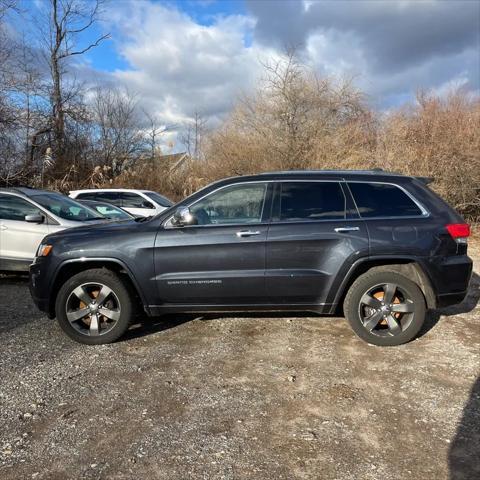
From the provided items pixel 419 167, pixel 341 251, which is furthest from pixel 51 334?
pixel 419 167

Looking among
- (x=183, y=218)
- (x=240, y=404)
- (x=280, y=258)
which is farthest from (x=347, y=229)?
(x=240, y=404)

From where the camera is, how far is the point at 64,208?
26.6 feet

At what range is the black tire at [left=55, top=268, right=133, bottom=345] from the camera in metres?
4.73

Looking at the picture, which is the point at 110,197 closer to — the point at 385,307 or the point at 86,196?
the point at 86,196

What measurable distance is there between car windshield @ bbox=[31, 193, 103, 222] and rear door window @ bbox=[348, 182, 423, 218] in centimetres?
511

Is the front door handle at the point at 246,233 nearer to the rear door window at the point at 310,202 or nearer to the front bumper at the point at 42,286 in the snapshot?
the rear door window at the point at 310,202

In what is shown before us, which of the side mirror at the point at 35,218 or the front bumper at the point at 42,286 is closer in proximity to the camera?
the front bumper at the point at 42,286

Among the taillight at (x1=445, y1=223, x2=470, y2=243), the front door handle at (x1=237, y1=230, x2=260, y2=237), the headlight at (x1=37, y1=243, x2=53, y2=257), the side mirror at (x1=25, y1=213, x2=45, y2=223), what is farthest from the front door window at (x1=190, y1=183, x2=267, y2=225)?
the side mirror at (x1=25, y1=213, x2=45, y2=223)

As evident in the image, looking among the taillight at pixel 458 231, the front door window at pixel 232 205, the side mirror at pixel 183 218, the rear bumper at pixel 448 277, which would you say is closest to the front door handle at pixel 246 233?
the front door window at pixel 232 205

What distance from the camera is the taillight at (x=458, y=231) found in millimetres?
4625

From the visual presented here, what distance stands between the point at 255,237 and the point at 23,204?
16.4 ft

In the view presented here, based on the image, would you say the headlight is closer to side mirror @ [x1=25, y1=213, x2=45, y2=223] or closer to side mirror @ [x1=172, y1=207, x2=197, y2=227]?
side mirror @ [x1=172, y1=207, x2=197, y2=227]

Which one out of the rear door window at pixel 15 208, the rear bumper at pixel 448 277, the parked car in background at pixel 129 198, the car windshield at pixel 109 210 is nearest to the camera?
the rear bumper at pixel 448 277

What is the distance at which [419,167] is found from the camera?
13.5m
